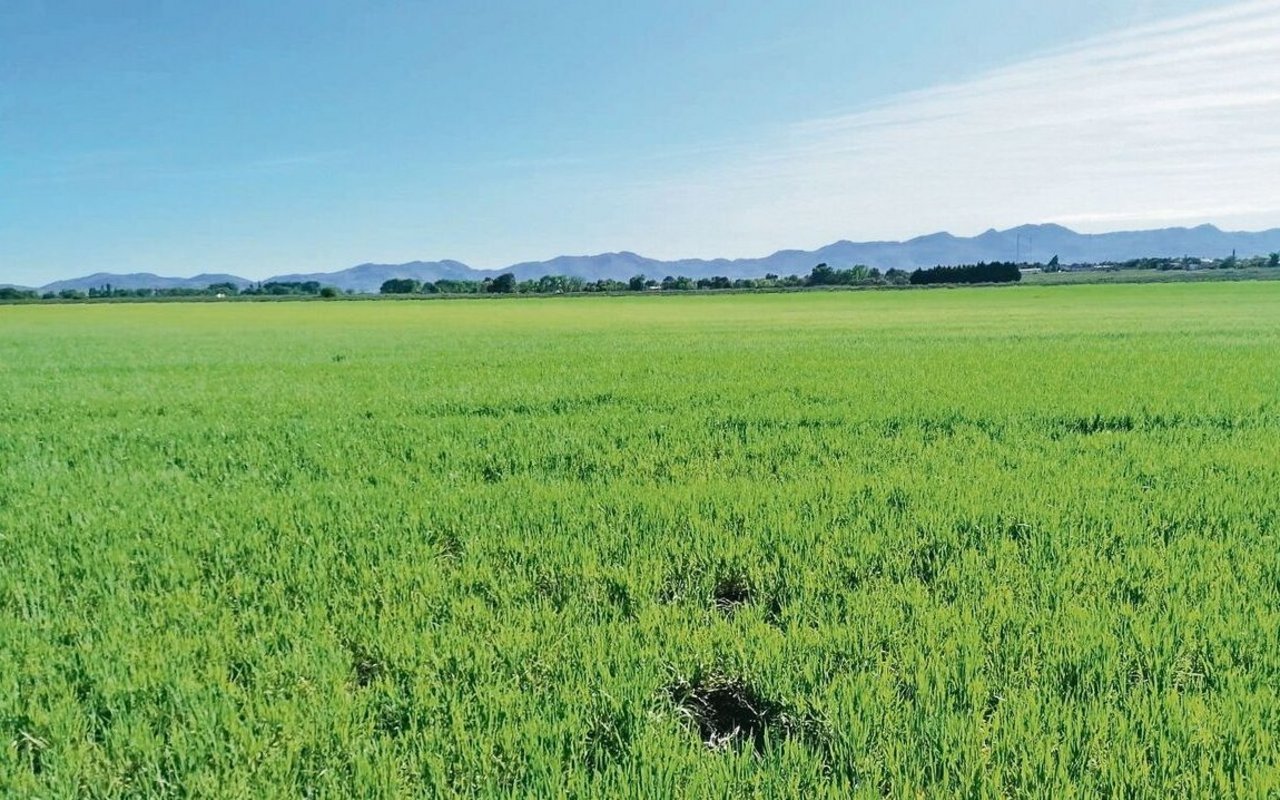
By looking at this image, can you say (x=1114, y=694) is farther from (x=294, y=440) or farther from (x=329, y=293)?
(x=329, y=293)

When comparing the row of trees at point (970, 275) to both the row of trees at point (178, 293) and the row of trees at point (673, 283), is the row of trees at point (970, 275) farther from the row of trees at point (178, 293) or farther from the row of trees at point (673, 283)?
the row of trees at point (178, 293)

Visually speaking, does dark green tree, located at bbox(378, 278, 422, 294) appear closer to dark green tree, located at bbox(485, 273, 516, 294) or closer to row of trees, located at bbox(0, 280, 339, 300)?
row of trees, located at bbox(0, 280, 339, 300)

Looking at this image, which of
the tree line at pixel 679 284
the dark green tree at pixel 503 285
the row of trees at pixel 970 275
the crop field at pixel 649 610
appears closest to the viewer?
the crop field at pixel 649 610

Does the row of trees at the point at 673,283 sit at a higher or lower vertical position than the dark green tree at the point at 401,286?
lower

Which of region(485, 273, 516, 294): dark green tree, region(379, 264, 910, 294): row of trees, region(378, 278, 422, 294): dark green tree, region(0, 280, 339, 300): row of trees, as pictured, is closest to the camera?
region(0, 280, 339, 300): row of trees

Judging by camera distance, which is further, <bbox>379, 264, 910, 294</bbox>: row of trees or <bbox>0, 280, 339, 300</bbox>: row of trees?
<bbox>379, 264, 910, 294</bbox>: row of trees

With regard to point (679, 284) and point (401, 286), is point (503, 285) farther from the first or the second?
point (401, 286)

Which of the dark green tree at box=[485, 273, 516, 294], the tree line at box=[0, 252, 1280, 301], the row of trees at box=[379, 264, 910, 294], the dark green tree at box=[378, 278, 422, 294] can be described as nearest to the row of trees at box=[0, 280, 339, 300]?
the tree line at box=[0, 252, 1280, 301]

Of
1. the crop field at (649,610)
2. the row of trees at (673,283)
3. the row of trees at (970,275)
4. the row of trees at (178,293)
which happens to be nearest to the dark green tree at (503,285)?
the row of trees at (673,283)

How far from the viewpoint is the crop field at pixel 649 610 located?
295 centimetres

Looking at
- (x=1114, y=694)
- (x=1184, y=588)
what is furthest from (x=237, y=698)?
(x=1184, y=588)

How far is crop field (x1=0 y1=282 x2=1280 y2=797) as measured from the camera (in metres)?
2.95

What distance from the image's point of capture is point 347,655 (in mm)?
3820

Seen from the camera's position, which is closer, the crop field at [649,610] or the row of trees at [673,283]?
the crop field at [649,610]
